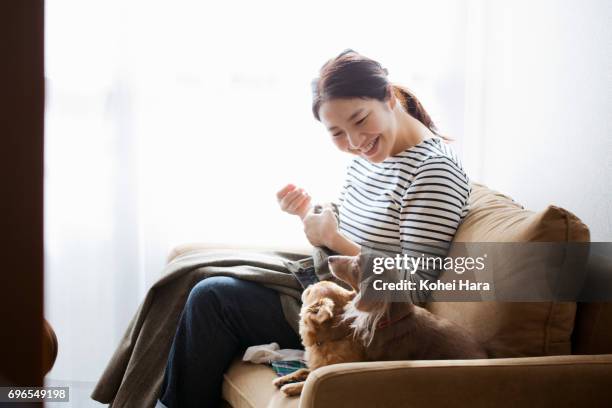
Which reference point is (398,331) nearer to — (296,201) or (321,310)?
(321,310)

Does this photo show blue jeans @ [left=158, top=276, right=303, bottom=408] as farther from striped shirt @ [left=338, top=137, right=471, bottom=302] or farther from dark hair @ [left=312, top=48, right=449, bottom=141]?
dark hair @ [left=312, top=48, right=449, bottom=141]

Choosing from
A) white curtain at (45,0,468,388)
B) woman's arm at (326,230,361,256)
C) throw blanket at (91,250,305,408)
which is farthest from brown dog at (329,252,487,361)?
white curtain at (45,0,468,388)

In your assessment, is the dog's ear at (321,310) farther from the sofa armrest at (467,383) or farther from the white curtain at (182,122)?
the white curtain at (182,122)

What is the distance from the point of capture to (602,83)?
1.66m

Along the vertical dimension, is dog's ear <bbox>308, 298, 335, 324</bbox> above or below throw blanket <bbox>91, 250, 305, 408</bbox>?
above

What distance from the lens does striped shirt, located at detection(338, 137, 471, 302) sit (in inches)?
57.2

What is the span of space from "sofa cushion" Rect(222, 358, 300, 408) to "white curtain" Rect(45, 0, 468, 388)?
98 centimetres

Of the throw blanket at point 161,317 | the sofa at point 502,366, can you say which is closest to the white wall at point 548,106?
the sofa at point 502,366

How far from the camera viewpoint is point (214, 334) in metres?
1.58

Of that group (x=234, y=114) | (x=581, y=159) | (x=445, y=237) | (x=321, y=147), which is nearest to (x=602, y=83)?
(x=581, y=159)

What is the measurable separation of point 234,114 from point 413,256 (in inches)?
47.6

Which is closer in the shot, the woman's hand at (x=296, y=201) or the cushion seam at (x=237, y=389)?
the cushion seam at (x=237, y=389)

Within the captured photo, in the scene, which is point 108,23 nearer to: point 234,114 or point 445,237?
point 234,114

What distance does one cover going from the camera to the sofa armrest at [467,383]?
1101mm
